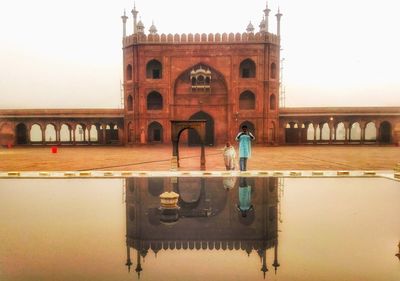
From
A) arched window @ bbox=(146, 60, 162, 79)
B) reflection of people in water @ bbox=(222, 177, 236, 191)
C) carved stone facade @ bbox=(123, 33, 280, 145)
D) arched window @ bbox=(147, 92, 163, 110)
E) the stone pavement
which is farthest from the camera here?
arched window @ bbox=(147, 92, 163, 110)

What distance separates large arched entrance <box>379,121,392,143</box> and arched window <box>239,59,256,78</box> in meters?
10.8

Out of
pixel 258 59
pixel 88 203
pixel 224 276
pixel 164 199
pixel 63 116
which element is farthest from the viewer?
pixel 63 116

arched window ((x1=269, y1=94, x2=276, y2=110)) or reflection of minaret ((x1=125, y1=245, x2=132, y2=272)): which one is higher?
arched window ((x1=269, y1=94, x2=276, y2=110))

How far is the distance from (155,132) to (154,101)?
90.2 inches

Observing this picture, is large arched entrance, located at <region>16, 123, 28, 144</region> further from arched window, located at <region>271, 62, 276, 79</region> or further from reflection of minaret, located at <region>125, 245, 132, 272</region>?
reflection of minaret, located at <region>125, 245, 132, 272</region>

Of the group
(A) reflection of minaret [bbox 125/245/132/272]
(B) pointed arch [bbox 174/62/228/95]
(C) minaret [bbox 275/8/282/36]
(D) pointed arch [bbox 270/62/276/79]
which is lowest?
(A) reflection of minaret [bbox 125/245/132/272]

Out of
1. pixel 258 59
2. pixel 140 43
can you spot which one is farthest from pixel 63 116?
pixel 258 59

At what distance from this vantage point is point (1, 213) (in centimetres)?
546

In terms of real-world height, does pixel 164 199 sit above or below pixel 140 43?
below

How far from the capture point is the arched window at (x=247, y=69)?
25.5 m

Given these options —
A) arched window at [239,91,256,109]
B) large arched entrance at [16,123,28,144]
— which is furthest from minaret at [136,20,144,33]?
large arched entrance at [16,123,28,144]

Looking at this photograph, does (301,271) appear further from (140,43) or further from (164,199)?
(140,43)

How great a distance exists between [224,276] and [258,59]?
2309 cm

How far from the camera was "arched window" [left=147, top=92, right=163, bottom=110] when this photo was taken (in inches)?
1025
